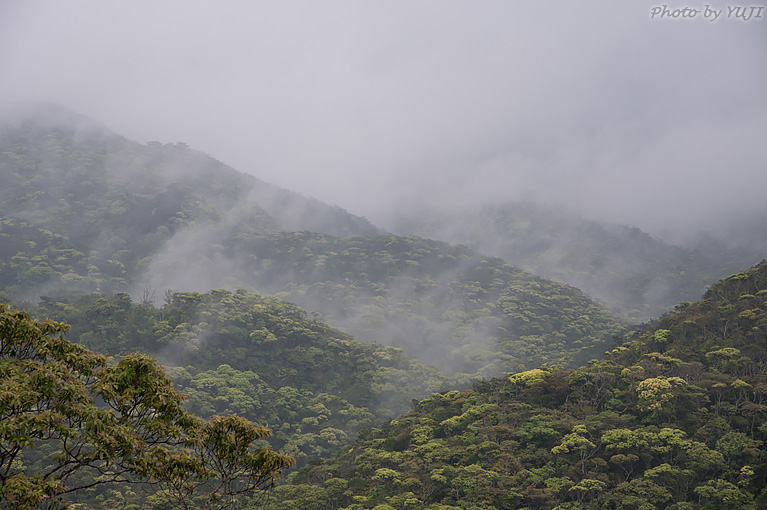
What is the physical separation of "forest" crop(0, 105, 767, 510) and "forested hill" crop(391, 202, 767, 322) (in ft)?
3.57

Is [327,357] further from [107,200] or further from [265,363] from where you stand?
[107,200]

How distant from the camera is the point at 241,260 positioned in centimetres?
11544

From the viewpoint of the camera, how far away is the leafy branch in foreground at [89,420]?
26.0 feet

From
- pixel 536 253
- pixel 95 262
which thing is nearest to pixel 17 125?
pixel 95 262

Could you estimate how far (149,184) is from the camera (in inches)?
5325

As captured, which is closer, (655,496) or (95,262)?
(655,496)

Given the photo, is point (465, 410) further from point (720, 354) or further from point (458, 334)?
point (458, 334)

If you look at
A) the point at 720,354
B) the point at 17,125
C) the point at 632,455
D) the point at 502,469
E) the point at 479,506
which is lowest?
the point at 479,506

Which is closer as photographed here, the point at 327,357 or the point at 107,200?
the point at 327,357

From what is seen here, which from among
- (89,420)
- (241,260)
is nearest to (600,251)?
(241,260)

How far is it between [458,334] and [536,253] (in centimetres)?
7863

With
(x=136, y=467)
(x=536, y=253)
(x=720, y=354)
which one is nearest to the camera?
(x=136, y=467)

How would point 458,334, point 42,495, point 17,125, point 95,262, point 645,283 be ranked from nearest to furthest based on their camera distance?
point 42,495, point 458,334, point 95,262, point 645,283, point 17,125

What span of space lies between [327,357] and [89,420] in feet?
181
